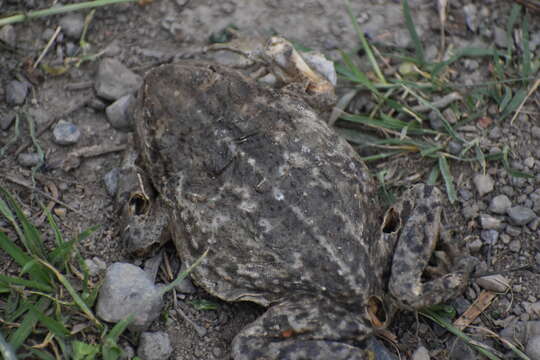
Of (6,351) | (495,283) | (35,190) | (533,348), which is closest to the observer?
(6,351)

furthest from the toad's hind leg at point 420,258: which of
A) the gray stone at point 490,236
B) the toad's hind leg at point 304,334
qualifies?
the toad's hind leg at point 304,334

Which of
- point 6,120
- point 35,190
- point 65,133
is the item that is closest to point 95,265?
point 35,190

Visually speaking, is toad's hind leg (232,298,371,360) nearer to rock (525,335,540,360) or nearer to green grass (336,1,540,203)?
rock (525,335,540,360)

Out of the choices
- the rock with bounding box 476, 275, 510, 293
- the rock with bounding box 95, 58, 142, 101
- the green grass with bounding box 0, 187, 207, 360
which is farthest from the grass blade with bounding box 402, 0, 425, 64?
the green grass with bounding box 0, 187, 207, 360

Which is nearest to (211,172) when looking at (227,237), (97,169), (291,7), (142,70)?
(227,237)

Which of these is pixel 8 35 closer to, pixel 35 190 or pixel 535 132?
pixel 35 190

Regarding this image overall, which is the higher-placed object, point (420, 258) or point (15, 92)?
point (15, 92)

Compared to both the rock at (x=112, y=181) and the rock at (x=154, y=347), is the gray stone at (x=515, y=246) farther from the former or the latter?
the rock at (x=112, y=181)

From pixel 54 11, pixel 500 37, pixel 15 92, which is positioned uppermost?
pixel 54 11
